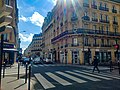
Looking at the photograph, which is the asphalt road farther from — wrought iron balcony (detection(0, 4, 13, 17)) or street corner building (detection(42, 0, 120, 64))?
street corner building (detection(42, 0, 120, 64))

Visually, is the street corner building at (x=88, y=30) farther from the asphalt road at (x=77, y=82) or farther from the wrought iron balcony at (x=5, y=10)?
the wrought iron balcony at (x=5, y=10)

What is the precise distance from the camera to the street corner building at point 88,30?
36.7 m

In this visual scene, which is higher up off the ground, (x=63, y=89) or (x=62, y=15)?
(x=62, y=15)

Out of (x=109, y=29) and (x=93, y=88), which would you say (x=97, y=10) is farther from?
(x=93, y=88)

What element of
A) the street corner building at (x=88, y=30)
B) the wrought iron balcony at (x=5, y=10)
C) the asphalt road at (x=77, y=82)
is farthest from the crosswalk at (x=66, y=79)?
the street corner building at (x=88, y=30)

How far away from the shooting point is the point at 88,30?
124 ft

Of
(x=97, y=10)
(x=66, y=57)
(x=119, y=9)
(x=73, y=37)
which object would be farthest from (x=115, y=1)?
(x=66, y=57)

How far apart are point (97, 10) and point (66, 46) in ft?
37.8

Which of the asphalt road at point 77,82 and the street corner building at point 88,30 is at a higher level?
the street corner building at point 88,30

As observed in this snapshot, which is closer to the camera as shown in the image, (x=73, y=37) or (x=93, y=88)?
(x=93, y=88)

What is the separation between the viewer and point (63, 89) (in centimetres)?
768

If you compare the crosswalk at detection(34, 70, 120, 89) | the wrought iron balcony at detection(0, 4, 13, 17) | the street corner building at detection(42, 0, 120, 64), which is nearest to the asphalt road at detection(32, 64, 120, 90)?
the crosswalk at detection(34, 70, 120, 89)

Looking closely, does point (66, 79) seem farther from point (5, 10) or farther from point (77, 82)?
point (5, 10)

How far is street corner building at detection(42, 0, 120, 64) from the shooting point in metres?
36.7
